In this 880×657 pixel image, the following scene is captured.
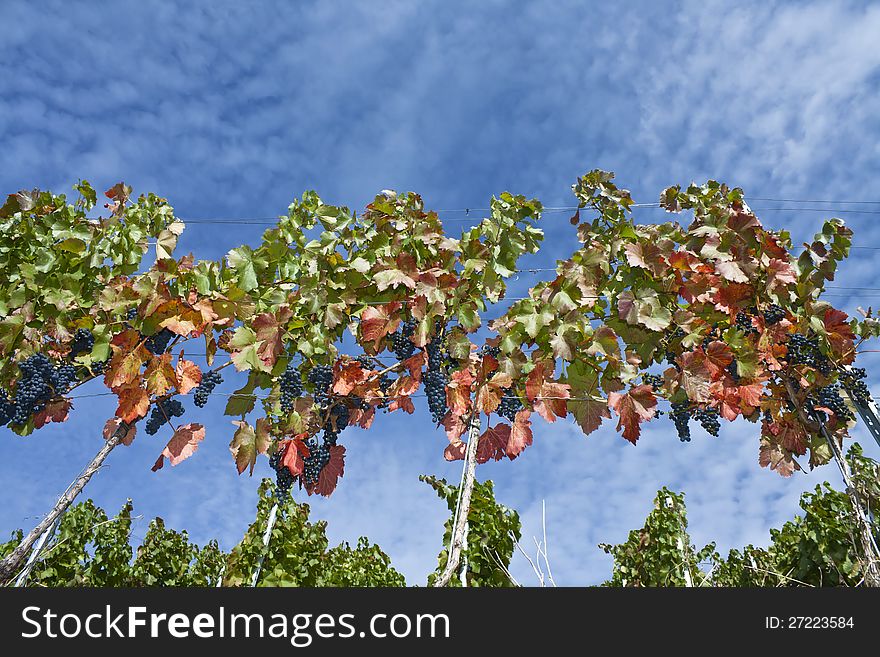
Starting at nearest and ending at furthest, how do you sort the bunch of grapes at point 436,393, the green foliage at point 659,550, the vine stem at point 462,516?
the vine stem at point 462,516
the bunch of grapes at point 436,393
the green foliage at point 659,550

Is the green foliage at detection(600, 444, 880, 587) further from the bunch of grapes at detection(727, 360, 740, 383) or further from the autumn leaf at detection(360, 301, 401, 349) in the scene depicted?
the autumn leaf at detection(360, 301, 401, 349)

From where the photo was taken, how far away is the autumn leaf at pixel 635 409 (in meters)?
3.19

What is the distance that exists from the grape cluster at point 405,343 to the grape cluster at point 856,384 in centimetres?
264

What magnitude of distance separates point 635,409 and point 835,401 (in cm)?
137

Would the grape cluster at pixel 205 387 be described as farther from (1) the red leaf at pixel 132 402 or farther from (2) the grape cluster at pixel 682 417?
(2) the grape cluster at pixel 682 417

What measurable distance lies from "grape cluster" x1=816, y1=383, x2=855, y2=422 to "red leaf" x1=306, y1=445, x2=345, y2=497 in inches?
119

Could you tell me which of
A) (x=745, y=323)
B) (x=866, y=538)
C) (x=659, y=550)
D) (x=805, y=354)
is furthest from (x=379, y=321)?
(x=659, y=550)

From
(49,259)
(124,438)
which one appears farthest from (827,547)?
(49,259)

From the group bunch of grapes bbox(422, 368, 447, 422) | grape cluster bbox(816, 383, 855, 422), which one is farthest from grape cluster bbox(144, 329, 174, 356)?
grape cluster bbox(816, 383, 855, 422)

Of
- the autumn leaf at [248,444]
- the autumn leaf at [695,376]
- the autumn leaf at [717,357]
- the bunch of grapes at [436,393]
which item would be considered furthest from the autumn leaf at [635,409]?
the autumn leaf at [248,444]

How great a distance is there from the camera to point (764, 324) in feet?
11.9

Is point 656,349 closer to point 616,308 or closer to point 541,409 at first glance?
point 616,308

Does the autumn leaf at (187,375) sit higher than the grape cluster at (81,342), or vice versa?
the grape cluster at (81,342)

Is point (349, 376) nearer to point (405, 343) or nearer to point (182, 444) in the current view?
point (405, 343)
